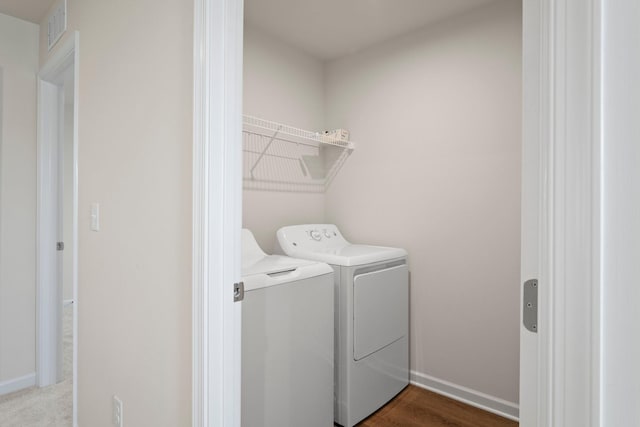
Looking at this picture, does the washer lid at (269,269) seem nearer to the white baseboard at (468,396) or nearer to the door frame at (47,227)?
the white baseboard at (468,396)

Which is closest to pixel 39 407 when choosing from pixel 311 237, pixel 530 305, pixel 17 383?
pixel 17 383

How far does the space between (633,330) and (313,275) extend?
142cm

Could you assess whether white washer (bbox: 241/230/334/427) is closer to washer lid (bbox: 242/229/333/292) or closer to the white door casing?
washer lid (bbox: 242/229/333/292)

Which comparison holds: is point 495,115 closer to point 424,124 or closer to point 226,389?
point 424,124

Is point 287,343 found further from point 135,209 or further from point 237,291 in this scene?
point 135,209

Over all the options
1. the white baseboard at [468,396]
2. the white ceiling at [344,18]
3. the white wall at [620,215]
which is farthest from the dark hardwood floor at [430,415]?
the white ceiling at [344,18]

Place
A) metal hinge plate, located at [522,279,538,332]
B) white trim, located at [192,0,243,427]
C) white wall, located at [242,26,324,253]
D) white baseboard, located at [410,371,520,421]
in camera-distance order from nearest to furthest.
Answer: metal hinge plate, located at [522,279,538,332] < white trim, located at [192,0,243,427] < white baseboard, located at [410,371,520,421] < white wall, located at [242,26,324,253]

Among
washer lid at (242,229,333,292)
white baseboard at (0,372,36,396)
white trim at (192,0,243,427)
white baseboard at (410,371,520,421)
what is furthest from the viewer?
white baseboard at (0,372,36,396)

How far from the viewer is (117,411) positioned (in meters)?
1.41

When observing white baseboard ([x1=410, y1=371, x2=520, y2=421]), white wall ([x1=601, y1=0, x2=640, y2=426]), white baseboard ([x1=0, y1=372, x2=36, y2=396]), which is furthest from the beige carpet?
white wall ([x1=601, y1=0, x2=640, y2=426])

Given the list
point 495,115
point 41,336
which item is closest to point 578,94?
point 495,115

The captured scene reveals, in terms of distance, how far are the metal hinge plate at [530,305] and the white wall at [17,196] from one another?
113 inches

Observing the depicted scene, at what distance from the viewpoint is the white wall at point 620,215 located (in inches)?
16.2

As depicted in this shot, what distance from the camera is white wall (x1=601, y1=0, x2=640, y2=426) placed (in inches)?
16.2
